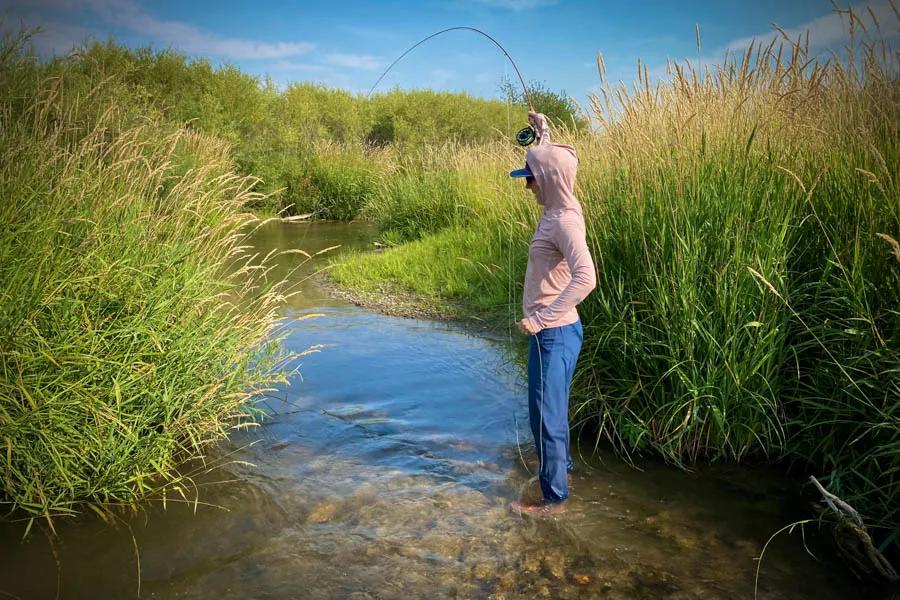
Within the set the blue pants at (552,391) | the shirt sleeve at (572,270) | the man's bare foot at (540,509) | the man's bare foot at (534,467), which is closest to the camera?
the shirt sleeve at (572,270)

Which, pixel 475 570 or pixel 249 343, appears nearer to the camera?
pixel 475 570

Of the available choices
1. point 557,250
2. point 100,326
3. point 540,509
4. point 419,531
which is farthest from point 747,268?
point 100,326

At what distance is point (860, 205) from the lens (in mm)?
3943

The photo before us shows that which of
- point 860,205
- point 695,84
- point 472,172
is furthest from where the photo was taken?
point 472,172

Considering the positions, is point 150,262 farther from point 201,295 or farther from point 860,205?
point 860,205

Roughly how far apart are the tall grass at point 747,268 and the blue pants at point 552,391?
2.80 ft

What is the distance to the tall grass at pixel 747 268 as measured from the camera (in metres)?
3.96

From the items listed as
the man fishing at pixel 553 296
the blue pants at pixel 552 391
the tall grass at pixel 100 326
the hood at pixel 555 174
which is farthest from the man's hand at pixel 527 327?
the tall grass at pixel 100 326

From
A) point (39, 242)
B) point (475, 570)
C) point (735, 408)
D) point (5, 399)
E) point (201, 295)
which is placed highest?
point (39, 242)

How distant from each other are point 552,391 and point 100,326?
2718 millimetres

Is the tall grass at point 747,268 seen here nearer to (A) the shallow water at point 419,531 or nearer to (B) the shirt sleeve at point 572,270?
(A) the shallow water at point 419,531

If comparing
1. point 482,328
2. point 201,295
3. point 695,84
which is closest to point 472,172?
point 482,328

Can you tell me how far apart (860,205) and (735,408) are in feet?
4.94

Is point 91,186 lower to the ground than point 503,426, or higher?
higher
